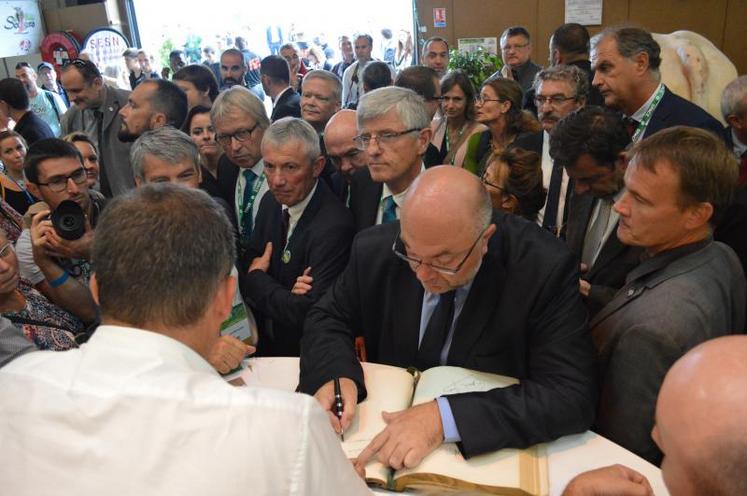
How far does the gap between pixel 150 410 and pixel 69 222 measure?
5.61 feet

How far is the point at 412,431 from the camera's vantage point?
1.30 m

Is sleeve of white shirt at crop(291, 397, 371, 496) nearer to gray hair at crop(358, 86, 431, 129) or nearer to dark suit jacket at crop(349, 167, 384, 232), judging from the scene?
dark suit jacket at crop(349, 167, 384, 232)

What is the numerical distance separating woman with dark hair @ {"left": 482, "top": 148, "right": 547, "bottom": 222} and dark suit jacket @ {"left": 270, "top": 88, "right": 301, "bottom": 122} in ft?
8.34

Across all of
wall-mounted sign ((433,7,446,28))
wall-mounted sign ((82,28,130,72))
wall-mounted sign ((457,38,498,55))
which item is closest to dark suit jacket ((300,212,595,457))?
wall-mounted sign ((457,38,498,55))

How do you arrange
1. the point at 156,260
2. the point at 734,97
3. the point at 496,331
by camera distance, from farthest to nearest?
the point at 734,97 < the point at 496,331 < the point at 156,260

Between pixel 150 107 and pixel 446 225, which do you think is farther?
pixel 150 107

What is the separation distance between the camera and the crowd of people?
2.69 feet

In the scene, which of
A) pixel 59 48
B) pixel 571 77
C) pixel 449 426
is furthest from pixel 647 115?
pixel 59 48

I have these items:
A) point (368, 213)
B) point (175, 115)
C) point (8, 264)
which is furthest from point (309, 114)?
point (8, 264)

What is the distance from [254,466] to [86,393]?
0.28 meters

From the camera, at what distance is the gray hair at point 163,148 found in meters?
2.40

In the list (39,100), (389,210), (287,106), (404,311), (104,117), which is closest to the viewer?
(404,311)

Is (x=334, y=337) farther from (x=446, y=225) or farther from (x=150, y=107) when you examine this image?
(x=150, y=107)

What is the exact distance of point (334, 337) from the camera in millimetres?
1790
